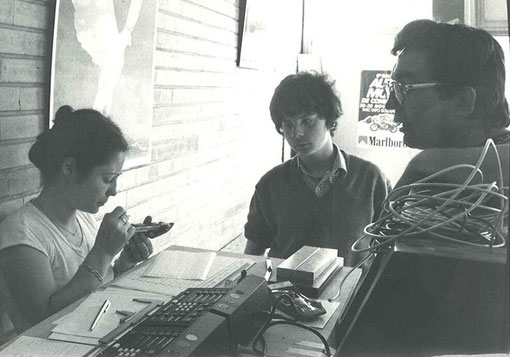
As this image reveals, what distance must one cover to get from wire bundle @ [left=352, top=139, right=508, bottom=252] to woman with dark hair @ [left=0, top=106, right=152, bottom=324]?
713 millimetres

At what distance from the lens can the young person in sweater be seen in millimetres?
1941

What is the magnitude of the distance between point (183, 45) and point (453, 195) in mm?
1721

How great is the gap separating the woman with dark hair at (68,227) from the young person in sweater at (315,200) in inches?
23.4

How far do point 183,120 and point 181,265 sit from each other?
3.43 feet

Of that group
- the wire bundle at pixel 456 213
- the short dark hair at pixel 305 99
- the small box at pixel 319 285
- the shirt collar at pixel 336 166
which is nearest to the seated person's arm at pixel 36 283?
the small box at pixel 319 285

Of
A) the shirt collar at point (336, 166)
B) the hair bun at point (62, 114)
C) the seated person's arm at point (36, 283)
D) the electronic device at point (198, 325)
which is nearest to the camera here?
the electronic device at point (198, 325)

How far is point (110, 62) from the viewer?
176 centimetres

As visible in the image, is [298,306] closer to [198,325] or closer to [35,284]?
[198,325]

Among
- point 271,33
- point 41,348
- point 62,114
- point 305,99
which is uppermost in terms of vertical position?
point 271,33

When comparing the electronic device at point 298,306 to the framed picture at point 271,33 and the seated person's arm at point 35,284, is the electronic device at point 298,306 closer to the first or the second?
the seated person's arm at point 35,284

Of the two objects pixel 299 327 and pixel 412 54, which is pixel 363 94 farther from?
pixel 299 327

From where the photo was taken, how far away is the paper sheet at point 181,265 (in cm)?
134

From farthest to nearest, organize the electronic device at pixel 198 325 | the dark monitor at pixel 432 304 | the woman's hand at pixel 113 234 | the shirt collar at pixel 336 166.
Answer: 1. the shirt collar at pixel 336 166
2. the woman's hand at pixel 113 234
3. the electronic device at pixel 198 325
4. the dark monitor at pixel 432 304

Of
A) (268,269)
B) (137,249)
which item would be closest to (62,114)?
(137,249)
